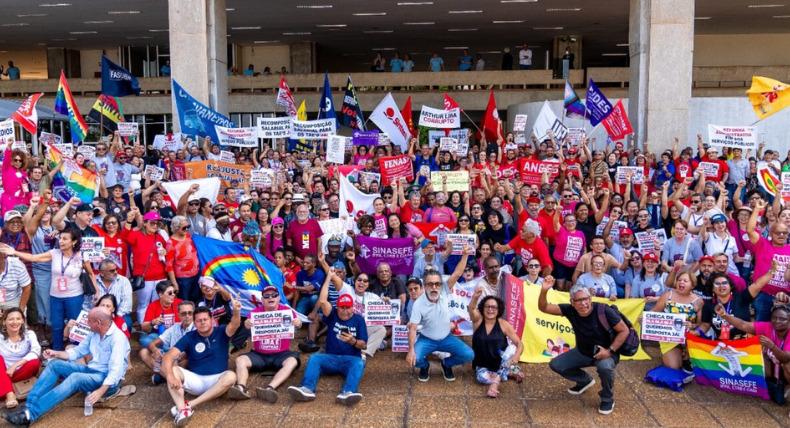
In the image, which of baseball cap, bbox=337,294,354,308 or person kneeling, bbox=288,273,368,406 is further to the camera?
baseball cap, bbox=337,294,354,308

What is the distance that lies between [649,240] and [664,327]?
2582mm

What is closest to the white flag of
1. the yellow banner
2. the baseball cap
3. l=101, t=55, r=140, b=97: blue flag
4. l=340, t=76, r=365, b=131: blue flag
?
l=340, t=76, r=365, b=131: blue flag

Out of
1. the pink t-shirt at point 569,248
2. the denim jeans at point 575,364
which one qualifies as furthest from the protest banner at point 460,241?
the denim jeans at point 575,364

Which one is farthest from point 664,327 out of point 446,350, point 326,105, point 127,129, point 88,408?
point 127,129

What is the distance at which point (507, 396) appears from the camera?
7.55 m

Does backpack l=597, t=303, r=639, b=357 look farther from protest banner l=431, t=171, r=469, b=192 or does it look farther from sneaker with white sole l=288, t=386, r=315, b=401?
protest banner l=431, t=171, r=469, b=192

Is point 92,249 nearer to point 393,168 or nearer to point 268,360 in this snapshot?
point 268,360

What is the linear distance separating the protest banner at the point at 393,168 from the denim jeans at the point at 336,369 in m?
5.50

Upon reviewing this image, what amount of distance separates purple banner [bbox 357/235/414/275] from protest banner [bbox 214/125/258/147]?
5366 millimetres

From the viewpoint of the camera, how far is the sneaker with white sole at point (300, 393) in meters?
7.34

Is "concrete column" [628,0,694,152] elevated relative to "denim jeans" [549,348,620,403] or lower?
elevated

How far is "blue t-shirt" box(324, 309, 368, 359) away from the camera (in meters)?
7.97

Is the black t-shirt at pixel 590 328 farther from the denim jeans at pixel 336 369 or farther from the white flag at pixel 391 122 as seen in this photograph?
the white flag at pixel 391 122

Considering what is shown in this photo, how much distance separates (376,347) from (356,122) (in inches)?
411
